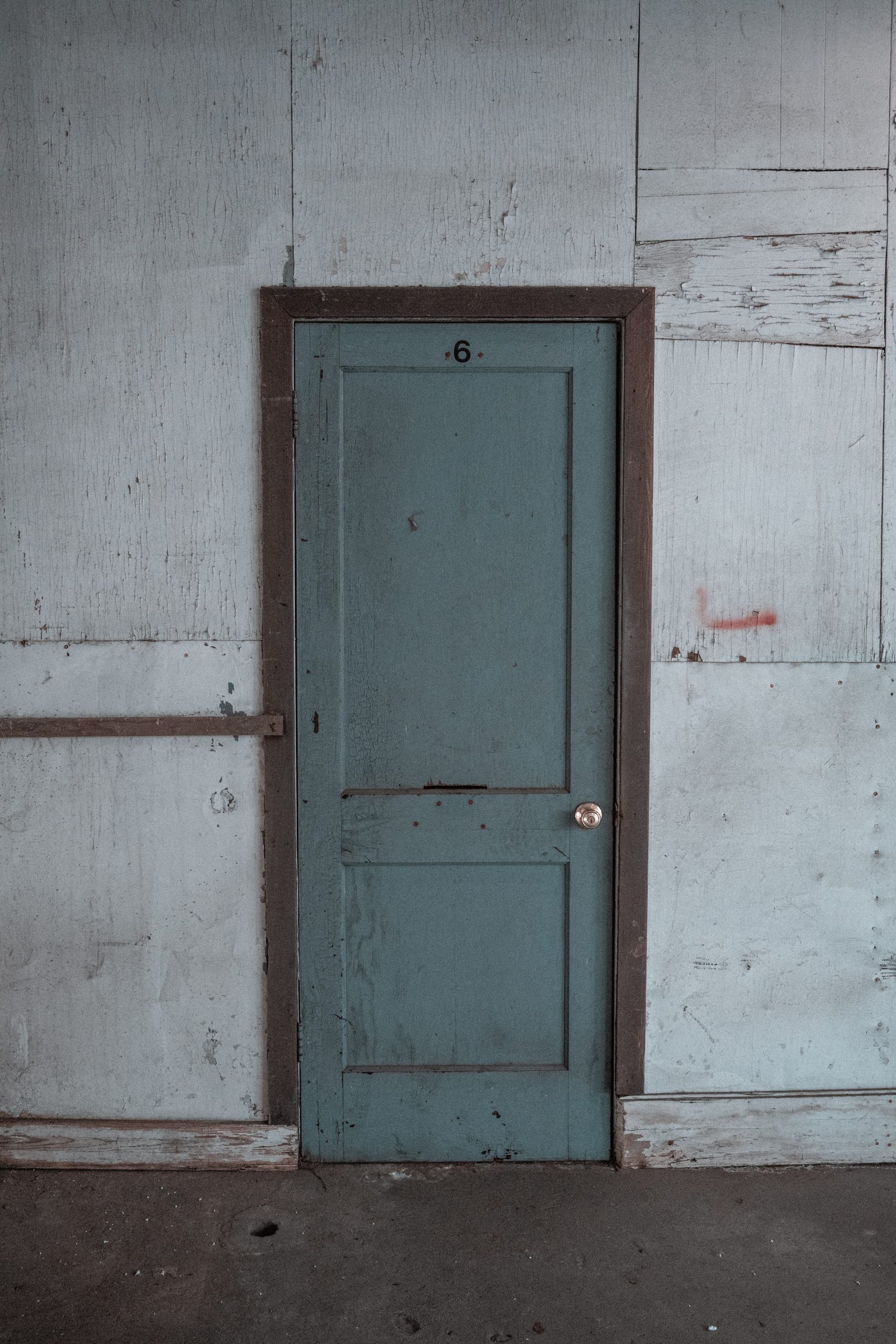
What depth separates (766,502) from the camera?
2.43 meters

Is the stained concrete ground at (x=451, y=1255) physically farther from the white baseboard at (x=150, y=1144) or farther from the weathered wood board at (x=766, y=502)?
the weathered wood board at (x=766, y=502)

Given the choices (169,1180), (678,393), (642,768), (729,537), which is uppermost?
(678,393)

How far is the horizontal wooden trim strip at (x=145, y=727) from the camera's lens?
95.2 inches

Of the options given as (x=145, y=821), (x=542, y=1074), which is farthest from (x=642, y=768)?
(x=145, y=821)

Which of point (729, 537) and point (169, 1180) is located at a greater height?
point (729, 537)

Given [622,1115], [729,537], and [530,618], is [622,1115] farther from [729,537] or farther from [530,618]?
[729,537]

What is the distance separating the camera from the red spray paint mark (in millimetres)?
2447

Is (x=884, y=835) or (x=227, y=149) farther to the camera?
(x=884, y=835)

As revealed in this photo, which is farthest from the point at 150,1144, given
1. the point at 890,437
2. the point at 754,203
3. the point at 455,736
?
the point at 754,203

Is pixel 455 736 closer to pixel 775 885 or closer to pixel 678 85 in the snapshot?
pixel 775 885

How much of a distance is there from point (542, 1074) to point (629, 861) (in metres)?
0.64

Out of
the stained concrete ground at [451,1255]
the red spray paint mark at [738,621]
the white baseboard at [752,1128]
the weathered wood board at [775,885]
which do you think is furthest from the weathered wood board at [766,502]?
the stained concrete ground at [451,1255]

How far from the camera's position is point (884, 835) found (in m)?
2.51

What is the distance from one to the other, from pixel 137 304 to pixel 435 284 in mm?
770
